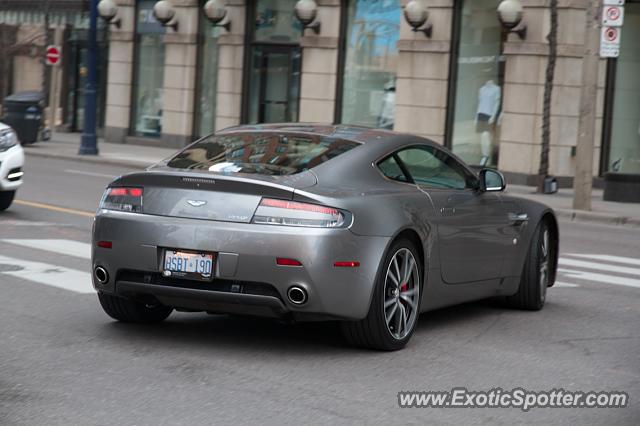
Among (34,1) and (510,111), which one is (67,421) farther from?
(34,1)

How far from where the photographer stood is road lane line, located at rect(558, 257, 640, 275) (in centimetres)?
1262

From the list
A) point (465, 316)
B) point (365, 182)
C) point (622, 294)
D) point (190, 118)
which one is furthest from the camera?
point (190, 118)

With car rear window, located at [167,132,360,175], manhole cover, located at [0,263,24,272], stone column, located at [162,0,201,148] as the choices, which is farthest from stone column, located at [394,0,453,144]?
car rear window, located at [167,132,360,175]

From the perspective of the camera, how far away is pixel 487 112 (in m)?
27.0

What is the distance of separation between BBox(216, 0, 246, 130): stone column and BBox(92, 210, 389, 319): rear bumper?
84.2 ft

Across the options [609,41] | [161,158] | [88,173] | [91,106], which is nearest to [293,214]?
[609,41]

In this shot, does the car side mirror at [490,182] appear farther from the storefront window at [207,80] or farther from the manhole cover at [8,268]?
the storefront window at [207,80]

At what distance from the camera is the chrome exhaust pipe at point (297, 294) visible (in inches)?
270

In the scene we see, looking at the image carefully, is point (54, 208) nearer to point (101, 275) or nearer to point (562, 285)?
point (562, 285)

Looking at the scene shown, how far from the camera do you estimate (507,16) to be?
2516cm

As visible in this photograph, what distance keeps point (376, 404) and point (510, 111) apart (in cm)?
2068

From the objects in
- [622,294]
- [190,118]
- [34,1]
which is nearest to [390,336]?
[622,294]

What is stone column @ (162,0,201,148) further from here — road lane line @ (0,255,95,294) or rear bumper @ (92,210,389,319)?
rear bumper @ (92,210,389,319)

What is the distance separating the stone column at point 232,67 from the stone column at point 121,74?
4290 mm
